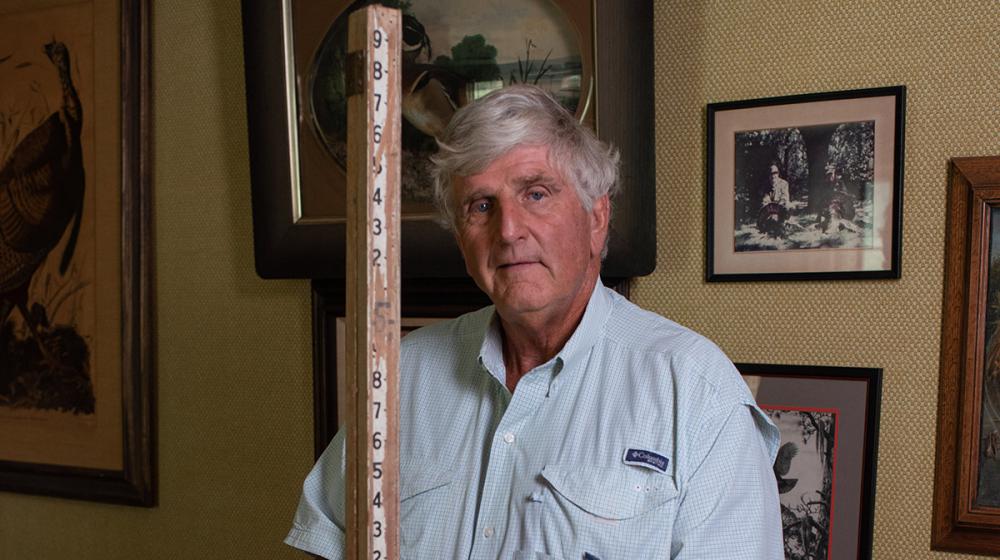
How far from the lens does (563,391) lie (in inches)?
54.6

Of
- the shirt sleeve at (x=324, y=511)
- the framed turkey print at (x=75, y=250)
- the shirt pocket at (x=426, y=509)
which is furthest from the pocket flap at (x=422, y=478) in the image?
the framed turkey print at (x=75, y=250)

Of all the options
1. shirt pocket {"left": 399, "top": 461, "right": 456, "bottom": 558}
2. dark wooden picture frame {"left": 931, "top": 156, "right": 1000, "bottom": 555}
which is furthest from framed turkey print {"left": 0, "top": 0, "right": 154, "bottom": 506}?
dark wooden picture frame {"left": 931, "top": 156, "right": 1000, "bottom": 555}

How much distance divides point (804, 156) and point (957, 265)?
0.32 m

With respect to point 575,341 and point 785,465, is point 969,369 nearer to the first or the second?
point 785,465

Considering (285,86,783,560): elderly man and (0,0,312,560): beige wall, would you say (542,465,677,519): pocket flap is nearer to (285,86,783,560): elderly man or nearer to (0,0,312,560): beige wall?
(285,86,783,560): elderly man

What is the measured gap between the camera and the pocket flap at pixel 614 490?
124cm

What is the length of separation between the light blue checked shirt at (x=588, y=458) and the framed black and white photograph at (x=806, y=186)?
1.22 ft

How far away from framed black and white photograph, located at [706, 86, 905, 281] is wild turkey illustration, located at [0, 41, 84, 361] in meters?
1.57

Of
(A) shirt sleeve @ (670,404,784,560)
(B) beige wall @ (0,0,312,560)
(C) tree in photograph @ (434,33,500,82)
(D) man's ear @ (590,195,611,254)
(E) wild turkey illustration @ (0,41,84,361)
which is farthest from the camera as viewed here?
(E) wild turkey illustration @ (0,41,84,361)

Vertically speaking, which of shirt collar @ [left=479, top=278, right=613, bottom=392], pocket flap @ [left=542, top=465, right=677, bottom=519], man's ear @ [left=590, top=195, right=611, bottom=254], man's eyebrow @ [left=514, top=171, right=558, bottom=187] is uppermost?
man's eyebrow @ [left=514, top=171, right=558, bottom=187]

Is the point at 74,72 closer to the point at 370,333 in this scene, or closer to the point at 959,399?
the point at 370,333

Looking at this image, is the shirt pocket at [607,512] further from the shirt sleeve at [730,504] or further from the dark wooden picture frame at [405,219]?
the dark wooden picture frame at [405,219]

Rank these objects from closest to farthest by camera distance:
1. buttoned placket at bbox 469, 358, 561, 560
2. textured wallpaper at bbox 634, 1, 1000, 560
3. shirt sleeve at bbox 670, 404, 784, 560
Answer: shirt sleeve at bbox 670, 404, 784, 560 → buttoned placket at bbox 469, 358, 561, 560 → textured wallpaper at bbox 634, 1, 1000, 560

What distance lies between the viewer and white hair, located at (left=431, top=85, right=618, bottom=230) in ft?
4.39
